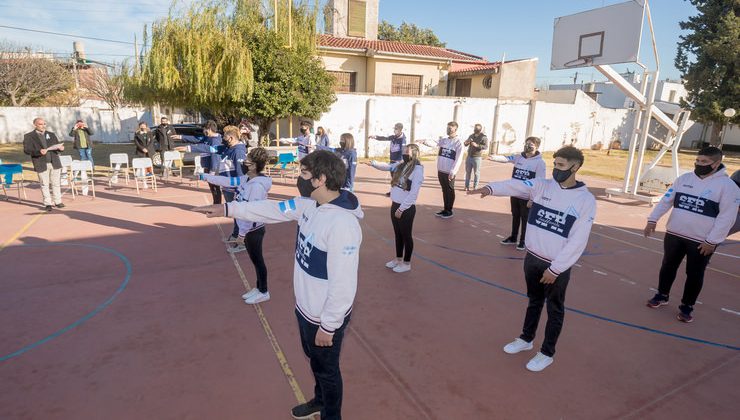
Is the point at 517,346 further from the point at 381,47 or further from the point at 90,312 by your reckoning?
the point at 381,47

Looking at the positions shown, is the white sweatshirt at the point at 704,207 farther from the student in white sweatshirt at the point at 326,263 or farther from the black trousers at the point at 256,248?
the black trousers at the point at 256,248

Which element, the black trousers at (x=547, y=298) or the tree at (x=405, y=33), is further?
the tree at (x=405, y=33)

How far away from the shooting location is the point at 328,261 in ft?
8.59

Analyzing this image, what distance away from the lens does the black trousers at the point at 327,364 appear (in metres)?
2.82

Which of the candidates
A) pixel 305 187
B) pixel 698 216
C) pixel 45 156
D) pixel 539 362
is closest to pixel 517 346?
pixel 539 362

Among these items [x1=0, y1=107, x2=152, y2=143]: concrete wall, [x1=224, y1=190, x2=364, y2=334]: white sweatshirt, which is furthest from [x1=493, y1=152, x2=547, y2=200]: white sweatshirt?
[x1=0, y1=107, x2=152, y2=143]: concrete wall

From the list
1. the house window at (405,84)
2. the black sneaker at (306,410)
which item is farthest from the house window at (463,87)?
the black sneaker at (306,410)

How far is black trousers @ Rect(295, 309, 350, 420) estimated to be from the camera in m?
2.82

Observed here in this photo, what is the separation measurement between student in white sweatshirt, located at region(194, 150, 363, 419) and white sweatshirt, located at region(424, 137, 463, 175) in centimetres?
652

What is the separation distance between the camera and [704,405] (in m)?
3.63

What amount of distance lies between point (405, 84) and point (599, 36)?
13613 millimetres

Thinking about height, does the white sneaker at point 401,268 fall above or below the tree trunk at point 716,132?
below

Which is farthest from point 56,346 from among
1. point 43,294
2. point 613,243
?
point 613,243

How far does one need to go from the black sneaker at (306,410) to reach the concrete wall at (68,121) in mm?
27741
